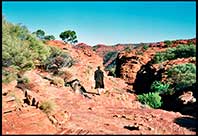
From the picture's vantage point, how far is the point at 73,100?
18062mm

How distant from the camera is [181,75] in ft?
89.7

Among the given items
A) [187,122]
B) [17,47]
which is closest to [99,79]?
[187,122]

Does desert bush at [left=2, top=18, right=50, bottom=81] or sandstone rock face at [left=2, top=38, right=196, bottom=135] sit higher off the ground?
desert bush at [left=2, top=18, right=50, bottom=81]

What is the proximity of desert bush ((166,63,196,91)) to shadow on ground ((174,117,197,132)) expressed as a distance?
31.0ft

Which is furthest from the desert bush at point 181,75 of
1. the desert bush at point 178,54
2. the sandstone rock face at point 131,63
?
the sandstone rock face at point 131,63

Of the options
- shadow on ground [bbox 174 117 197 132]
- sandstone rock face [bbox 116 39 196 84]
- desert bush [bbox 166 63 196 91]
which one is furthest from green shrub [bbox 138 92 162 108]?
sandstone rock face [bbox 116 39 196 84]

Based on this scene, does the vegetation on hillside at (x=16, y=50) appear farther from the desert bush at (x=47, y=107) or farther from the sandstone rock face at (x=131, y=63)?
the sandstone rock face at (x=131, y=63)

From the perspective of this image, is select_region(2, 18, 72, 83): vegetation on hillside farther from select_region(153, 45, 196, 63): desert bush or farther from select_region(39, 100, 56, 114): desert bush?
select_region(153, 45, 196, 63): desert bush

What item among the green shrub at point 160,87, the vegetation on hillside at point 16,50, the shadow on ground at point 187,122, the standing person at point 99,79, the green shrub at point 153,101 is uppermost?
the vegetation on hillside at point 16,50

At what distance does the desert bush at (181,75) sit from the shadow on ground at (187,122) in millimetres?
9459

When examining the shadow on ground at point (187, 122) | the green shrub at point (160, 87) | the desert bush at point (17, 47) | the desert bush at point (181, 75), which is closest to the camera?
the desert bush at point (17, 47)

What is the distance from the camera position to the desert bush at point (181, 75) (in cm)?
2582

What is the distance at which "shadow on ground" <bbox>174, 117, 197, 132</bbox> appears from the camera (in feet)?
45.3

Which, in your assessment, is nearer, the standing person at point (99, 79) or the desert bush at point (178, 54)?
the standing person at point (99, 79)
